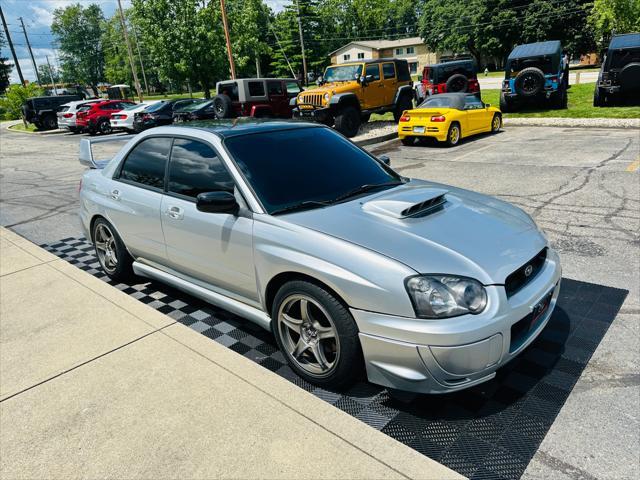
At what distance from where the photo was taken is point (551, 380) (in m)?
3.02

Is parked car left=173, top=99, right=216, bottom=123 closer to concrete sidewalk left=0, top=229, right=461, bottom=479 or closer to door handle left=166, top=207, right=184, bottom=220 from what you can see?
door handle left=166, top=207, right=184, bottom=220

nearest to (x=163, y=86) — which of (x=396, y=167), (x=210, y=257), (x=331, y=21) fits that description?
(x=331, y=21)

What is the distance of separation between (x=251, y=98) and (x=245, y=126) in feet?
46.8

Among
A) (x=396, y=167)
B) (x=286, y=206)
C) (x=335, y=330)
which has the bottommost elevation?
(x=396, y=167)

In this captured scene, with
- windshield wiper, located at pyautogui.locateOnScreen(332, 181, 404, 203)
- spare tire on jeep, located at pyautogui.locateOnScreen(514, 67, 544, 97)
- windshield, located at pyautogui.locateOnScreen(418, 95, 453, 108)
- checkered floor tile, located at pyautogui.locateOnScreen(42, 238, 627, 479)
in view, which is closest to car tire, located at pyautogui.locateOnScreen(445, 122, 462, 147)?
windshield, located at pyautogui.locateOnScreen(418, 95, 453, 108)

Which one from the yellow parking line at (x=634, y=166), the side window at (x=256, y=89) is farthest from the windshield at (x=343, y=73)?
the yellow parking line at (x=634, y=166)

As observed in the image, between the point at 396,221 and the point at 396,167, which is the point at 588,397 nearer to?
the point at 396,221

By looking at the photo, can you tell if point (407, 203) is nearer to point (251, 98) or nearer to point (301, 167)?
point (301, 167)

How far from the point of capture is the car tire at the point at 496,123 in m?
14.5

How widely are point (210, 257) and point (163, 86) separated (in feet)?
342

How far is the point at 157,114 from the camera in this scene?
→ 70.8 ft

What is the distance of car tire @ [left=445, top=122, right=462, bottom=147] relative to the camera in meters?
12.7

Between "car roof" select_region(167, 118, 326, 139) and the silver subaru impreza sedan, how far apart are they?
0.02 metres

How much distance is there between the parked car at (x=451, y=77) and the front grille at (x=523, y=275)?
17.7m
